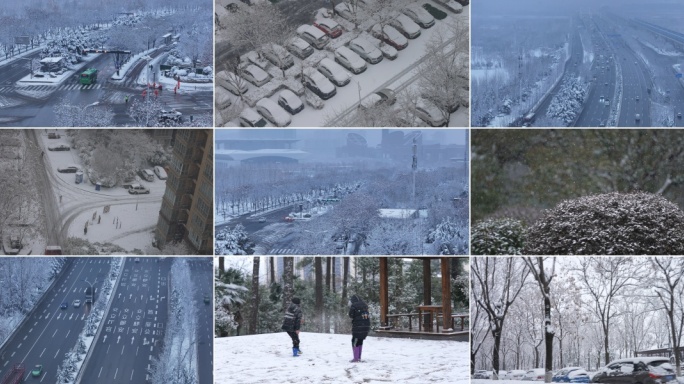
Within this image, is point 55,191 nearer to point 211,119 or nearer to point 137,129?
point 137,129

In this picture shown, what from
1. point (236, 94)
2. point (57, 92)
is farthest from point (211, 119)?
point (57, 92)

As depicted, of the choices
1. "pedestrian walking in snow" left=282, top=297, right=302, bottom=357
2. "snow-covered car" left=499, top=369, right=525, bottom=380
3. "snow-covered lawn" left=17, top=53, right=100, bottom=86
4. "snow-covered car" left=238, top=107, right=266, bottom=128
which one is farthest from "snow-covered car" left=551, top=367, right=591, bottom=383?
"snow-covered lawn" left=17, top=53, right=100, bottom=86

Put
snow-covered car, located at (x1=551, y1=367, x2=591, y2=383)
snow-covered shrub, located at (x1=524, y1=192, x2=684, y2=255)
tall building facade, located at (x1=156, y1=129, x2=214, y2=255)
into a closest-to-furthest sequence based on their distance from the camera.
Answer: snow-covered shrub, located at (x1=524, y1=192, x2=684, y2=255) < tall building facade, located at (x1=156, y1=129, x2=214, y2=255) < snow-covered car, located at (x1=551, y1=367, x2=591, y2=383)

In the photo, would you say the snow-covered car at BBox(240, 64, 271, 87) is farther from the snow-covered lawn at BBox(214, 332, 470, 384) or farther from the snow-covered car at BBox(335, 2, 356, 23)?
the snow-covered lawn at BBox(214, 332, 470, 384)

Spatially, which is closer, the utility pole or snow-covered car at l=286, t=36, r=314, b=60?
the utility pole

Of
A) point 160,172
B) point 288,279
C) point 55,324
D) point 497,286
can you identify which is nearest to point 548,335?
point 497,286

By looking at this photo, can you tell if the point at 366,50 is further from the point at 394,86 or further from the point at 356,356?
the point at 356,356

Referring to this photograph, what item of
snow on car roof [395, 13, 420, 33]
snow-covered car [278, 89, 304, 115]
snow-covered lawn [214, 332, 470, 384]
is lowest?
snow-covered lawn [214, 332, 470, 384]
